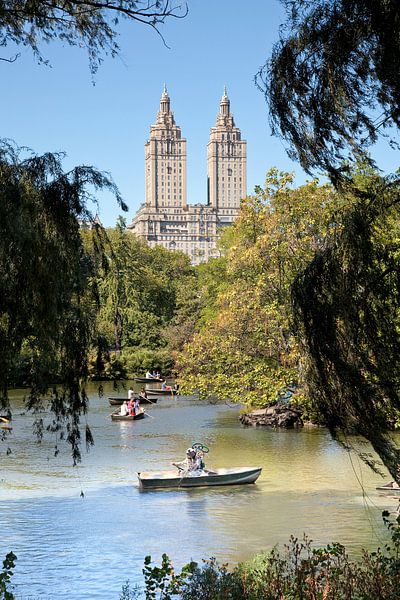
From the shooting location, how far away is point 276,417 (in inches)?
1163

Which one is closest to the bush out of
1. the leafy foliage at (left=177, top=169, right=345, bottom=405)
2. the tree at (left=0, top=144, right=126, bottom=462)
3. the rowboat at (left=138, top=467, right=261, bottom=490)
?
the leafy foliage at (left=177, top=169, right=345, bottom=405)

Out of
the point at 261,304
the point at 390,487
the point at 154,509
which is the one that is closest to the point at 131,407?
the point at 261,304

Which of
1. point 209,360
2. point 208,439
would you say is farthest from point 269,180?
point 208,439

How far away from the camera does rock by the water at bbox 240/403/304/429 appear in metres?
29.2

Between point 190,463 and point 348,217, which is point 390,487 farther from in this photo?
point 348,217

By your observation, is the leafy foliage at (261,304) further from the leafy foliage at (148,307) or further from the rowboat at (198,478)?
the leafy foliage at (148,307)

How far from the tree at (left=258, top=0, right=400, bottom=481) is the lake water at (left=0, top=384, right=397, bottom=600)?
584cm

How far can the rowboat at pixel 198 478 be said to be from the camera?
1888 centimetres

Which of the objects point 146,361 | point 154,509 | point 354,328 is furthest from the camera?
point 146,361

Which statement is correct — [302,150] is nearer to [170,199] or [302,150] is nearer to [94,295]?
[94,295]

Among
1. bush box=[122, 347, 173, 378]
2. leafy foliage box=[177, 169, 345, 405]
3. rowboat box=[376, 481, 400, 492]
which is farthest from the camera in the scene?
bush box=[122, 347, 173, 378]

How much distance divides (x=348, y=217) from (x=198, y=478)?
12.6m

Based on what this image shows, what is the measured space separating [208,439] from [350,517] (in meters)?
11.3

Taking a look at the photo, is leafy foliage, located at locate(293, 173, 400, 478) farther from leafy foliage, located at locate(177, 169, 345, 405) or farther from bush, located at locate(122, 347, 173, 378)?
bush, located at locate(122, 347, 173, 378)
